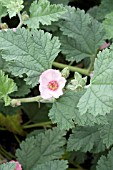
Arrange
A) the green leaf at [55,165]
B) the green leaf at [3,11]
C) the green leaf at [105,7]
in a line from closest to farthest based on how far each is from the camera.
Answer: the green leaf at [55,165]
the green leaf at [3,11]
the green leaf at [105,7]

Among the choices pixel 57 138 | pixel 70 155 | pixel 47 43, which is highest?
pixel 47 43

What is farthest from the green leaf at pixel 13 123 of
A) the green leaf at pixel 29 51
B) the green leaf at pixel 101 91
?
the green leaf at pixel 101 91

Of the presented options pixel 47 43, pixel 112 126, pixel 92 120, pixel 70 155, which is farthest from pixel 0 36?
pixel 70 155

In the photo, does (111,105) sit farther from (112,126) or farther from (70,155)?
(70,155)

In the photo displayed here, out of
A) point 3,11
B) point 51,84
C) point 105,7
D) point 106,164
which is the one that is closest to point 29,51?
point 51,84

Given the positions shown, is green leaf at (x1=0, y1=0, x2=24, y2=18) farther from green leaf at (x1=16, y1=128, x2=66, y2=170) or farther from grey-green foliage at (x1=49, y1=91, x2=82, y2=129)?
green leaf at (x1=16, y1=128, x2=66, y2=170)

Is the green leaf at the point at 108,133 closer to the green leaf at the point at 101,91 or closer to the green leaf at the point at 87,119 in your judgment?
the green leaf at the point at 87,119
